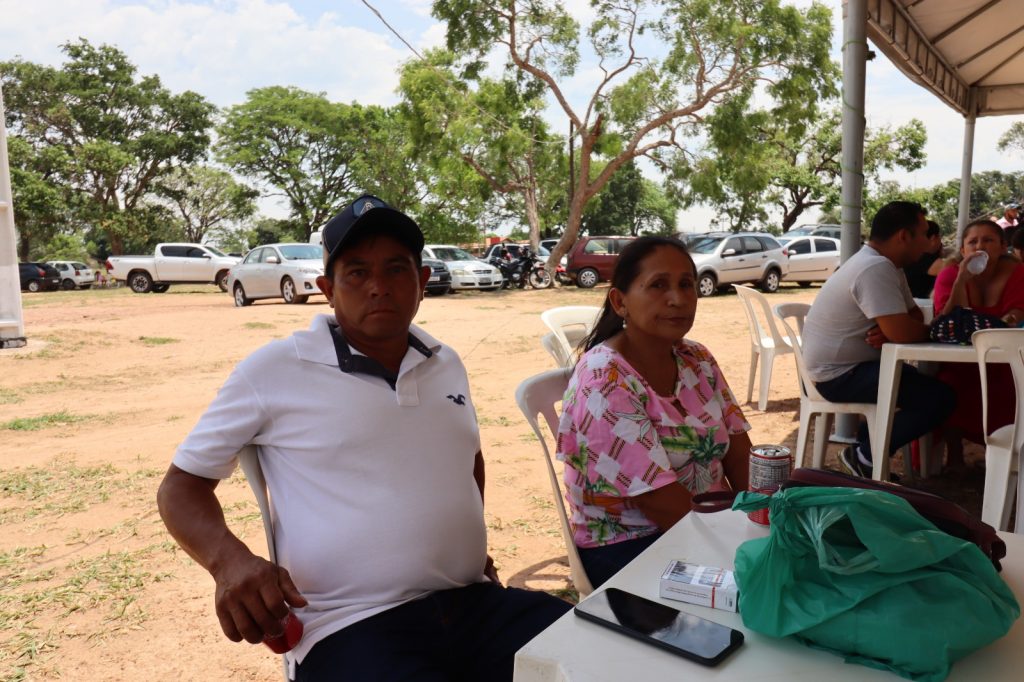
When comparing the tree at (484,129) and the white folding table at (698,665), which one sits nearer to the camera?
the white folding table at (698,665)

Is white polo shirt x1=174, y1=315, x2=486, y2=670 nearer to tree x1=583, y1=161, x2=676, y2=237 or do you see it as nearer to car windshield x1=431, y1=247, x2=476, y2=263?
car windshield x1=431, y1=247, x2=476, y2=263

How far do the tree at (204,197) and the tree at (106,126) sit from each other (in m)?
0.91

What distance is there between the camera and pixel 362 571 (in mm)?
1639

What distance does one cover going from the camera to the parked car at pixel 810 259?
1997 cm

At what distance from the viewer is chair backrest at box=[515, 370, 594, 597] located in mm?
2123

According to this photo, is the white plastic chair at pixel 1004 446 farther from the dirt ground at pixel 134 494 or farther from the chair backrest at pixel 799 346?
the chair backrest at pixel 799 346

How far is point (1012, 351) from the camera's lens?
3.19 m

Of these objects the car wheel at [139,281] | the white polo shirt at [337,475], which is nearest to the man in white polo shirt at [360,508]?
the white polo shirt at [337,475]

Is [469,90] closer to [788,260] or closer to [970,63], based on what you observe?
[788,260]

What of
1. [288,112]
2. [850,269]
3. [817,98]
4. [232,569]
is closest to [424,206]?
[288,112]

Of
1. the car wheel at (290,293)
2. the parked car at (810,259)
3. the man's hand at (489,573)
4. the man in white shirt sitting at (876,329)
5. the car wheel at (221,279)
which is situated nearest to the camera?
the man's hand at (489,573)

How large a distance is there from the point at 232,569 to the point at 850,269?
3.66 m

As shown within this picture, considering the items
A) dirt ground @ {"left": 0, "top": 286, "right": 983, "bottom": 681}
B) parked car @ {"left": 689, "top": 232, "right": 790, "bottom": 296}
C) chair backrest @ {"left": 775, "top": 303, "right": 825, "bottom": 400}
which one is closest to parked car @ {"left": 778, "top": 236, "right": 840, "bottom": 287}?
parked car @ {"left": 689, "top": 232, "right": 790, "bottom": 296}

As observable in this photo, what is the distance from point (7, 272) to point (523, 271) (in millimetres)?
14038
